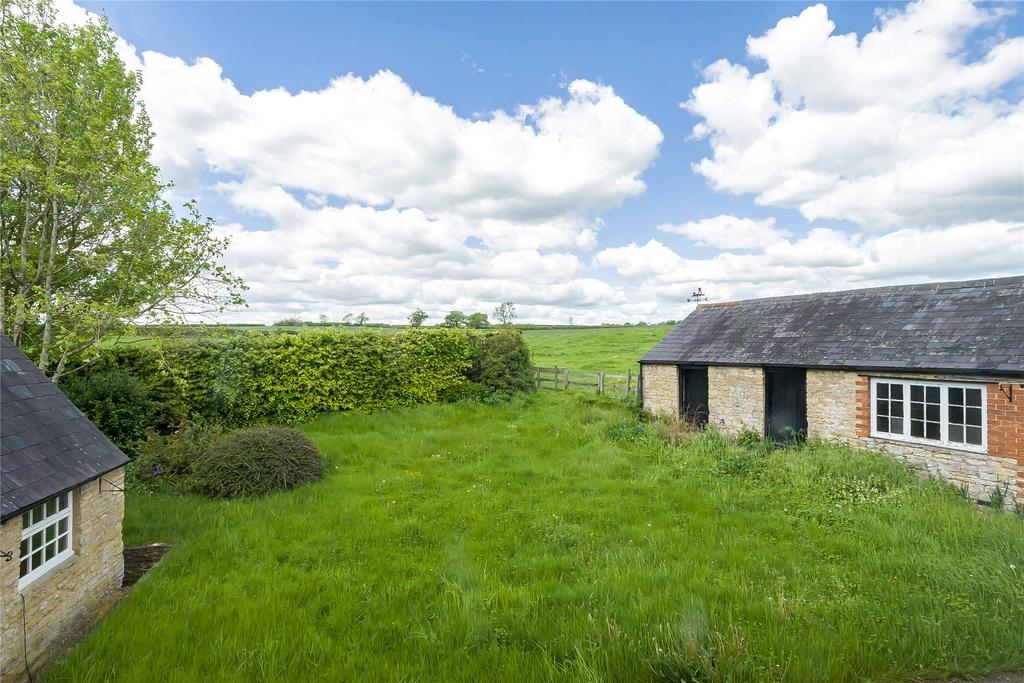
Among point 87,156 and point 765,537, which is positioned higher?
point 87,156

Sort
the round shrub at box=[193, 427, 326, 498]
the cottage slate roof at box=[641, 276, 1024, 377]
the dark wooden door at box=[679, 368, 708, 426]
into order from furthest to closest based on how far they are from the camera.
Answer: the dark wooden door at box=[679, 368, 708, 426], the cottage slate roof at box=[641, 276, 1024, 377], the round shrub at box=[193, 427, 326, 498]

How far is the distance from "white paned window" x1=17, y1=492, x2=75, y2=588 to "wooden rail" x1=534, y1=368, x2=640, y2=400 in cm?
1619

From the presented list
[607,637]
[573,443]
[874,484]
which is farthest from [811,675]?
[573,443]

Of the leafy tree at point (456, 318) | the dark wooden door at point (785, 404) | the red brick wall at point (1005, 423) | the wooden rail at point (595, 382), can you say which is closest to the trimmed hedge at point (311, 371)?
the wooden rail at point (595, 382)

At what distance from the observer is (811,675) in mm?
4180

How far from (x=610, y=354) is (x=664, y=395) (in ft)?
75.3

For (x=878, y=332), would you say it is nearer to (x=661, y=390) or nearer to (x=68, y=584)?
(x=661, y=390)

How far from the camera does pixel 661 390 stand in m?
16.3

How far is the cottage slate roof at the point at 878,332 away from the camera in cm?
985

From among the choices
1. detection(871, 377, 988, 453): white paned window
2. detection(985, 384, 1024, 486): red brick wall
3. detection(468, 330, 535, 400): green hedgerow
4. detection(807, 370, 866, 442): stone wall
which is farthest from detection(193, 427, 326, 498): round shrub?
detection(985, 384, 1024, 486): red brick wall

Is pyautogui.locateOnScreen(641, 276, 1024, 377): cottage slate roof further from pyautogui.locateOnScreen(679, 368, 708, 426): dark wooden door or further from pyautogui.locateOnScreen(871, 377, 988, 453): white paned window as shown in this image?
pyautogui.locateOnScreen(679, 368, 708, 426): dark wooden door

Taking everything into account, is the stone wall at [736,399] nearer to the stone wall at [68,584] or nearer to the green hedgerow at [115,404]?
the stone wall at [68,584]

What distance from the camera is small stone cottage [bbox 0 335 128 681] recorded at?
442 cm

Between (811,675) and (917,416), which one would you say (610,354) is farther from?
(811,675)
